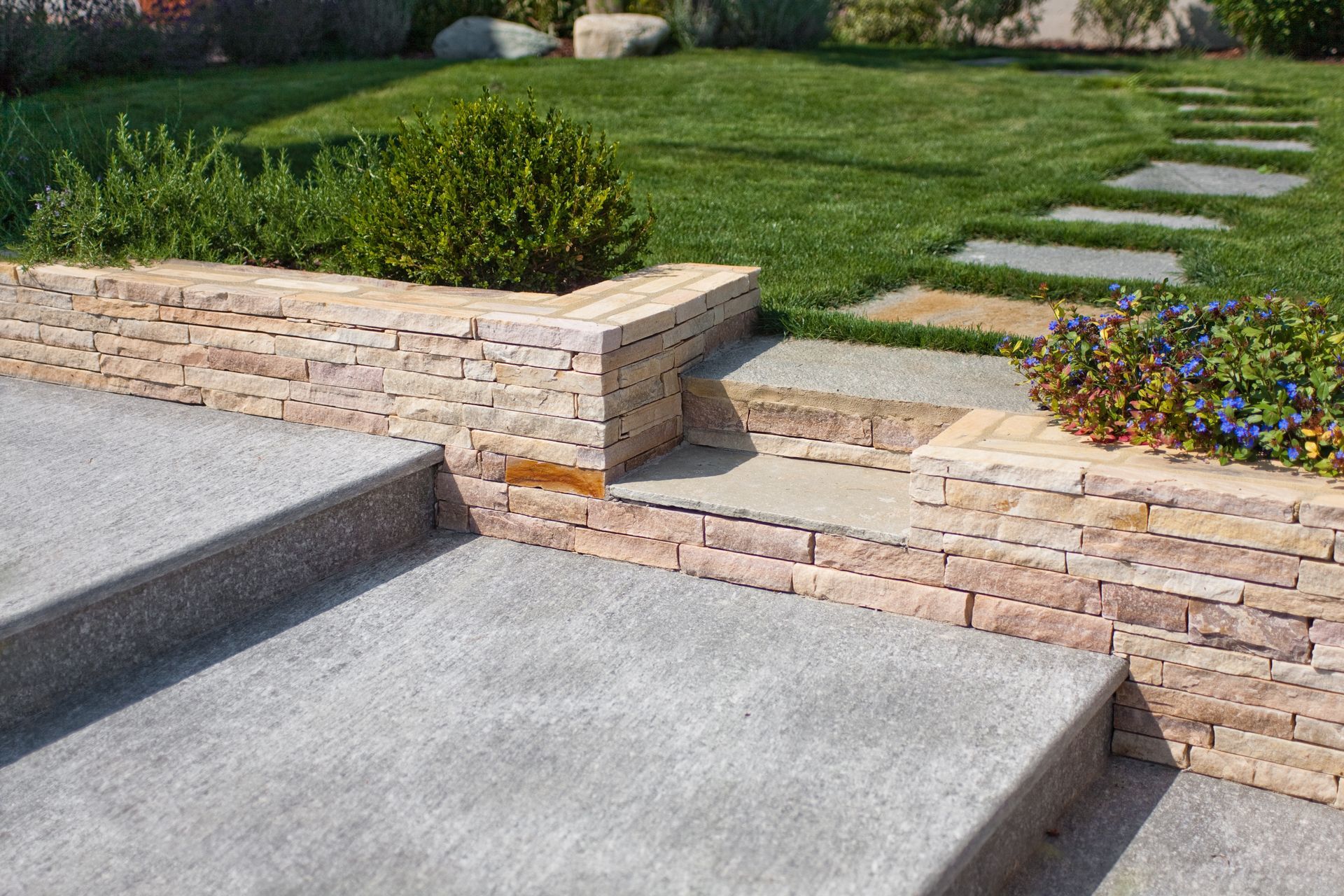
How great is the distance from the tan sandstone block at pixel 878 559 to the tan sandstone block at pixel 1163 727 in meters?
0.49

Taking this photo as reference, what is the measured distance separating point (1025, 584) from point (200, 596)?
1915mm

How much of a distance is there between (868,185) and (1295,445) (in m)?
4.37

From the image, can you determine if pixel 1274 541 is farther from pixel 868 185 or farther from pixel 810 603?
pixel 868 185

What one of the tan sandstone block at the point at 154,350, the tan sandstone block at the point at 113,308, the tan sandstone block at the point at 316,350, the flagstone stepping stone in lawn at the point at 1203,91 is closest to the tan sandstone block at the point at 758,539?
the tan sandstone block at the point at 316,350

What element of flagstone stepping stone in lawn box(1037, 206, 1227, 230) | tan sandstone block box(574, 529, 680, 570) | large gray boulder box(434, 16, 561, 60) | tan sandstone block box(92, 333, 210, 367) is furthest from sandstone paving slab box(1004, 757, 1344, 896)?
large gray boulder box(434, 16, 561, 60)

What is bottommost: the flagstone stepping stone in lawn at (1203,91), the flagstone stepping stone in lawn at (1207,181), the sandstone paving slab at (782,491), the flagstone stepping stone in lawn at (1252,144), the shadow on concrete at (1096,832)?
the shadow on concrete at (1096,832)

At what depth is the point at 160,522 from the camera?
9.80ft

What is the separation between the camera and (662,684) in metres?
2.65

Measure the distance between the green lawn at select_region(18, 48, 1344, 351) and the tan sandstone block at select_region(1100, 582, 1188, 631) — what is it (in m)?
1.31

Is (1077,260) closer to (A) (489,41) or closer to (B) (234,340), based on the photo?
(B) (234,340)

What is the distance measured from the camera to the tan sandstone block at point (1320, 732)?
2482 mm

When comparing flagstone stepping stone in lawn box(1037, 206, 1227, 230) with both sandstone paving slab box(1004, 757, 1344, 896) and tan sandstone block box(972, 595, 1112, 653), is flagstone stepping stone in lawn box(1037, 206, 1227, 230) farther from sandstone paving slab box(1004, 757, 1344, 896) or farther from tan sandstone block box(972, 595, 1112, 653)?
sandstone paving slab box(1004, 757, 1344, 896)

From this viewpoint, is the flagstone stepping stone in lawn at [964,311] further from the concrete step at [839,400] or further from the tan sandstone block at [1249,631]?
the tan sandstone block at [1249,631]

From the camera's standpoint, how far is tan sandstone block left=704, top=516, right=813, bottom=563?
3023 millimetres
